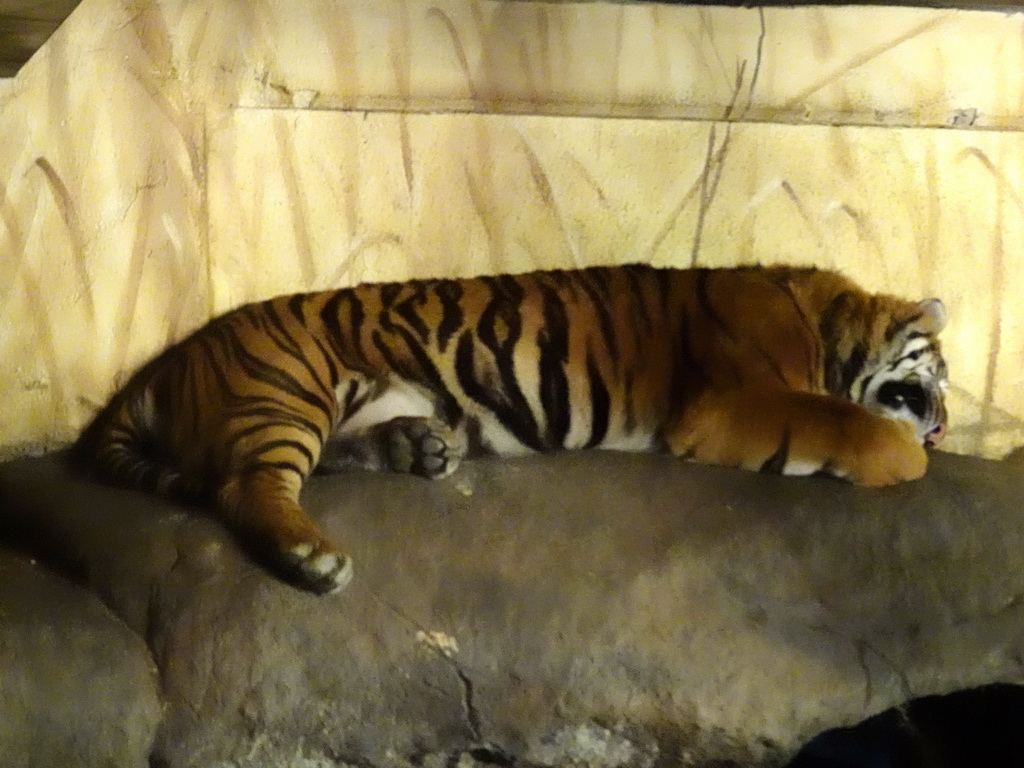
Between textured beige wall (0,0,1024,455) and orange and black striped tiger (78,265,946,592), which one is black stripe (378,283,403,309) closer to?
orange and black striped tiger (78,265,946,592)

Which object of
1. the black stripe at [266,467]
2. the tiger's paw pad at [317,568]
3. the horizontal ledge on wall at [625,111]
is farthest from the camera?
the horizontal ledge on wall at [625,111]

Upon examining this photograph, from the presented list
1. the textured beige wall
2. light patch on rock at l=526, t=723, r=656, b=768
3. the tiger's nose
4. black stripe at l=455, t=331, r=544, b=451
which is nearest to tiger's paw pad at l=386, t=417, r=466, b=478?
black stripe at l=455, t=331, r=544, b=451

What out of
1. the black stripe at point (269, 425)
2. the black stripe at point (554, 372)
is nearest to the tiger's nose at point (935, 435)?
the black stripe at point (554, 372)

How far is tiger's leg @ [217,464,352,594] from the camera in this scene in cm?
175

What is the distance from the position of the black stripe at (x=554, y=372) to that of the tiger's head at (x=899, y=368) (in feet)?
2.03

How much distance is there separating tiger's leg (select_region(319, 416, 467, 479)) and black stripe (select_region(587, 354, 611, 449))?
30cm

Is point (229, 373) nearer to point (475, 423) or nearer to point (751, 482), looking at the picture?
point (475, 423)

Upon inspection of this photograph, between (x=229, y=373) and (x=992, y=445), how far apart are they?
1918mm

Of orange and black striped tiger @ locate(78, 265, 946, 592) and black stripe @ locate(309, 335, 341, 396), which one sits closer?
orange and black striped tiger @ locate(78, 265, 946, 592)

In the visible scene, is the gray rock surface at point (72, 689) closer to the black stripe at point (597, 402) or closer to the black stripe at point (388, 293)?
the black stripe at point (388, 293)

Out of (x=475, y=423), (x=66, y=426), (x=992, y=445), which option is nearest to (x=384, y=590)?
(x=475, y=423)

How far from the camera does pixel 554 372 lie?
2197 mm

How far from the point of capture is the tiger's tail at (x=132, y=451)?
1.99m

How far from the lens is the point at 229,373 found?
2068 mm
